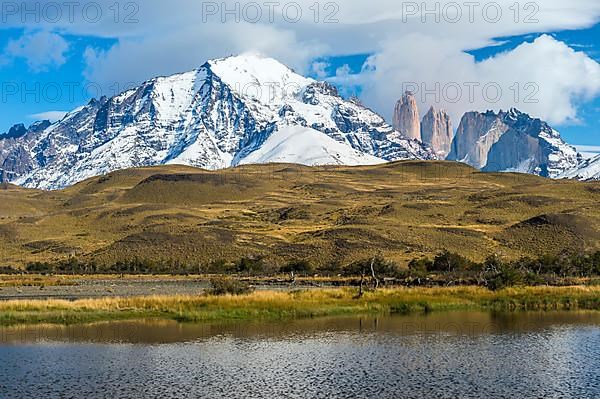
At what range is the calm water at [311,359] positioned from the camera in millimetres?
38062

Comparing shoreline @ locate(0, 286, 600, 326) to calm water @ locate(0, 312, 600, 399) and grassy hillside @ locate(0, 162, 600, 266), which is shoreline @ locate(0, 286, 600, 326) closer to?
calm water @ locate(0, 312, 600, 399)

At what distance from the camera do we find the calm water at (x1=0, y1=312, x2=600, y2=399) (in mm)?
38062

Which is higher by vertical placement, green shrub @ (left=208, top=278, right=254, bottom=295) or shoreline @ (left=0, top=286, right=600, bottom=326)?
green shrub @ (left=208, top=278, right=254, bottom=295)

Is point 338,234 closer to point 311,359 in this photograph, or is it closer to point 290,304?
point 290,304

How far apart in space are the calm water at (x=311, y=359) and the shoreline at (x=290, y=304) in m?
2.99

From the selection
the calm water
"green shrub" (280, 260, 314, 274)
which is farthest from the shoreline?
"green shrub" (280, 260, 314, 274)

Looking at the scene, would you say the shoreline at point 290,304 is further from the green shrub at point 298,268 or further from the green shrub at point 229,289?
the green shrub at point 298,268

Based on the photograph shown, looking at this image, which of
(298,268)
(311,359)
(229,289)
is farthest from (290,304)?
(298,268)

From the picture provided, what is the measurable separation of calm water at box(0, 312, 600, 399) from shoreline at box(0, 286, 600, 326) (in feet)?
9.80

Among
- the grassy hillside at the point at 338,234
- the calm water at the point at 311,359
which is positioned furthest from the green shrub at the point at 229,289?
the grassy hillside at the point at 338,234

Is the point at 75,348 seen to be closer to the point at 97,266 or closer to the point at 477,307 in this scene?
the point at 477,307

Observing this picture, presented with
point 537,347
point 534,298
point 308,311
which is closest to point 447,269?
point 534,298

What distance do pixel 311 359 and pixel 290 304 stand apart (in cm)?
2043

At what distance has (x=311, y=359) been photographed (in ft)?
149
